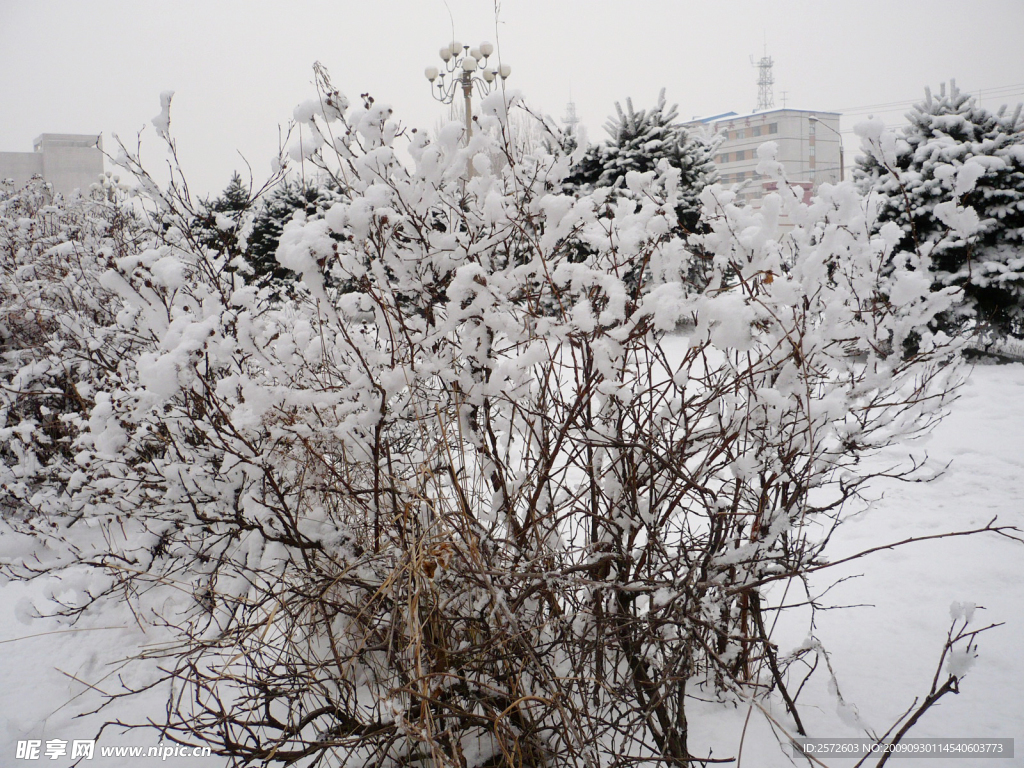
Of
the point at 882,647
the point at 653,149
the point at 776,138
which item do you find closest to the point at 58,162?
the point at 653,149

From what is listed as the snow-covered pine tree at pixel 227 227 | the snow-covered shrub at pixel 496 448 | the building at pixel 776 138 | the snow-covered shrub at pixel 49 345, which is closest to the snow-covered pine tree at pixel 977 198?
the snow-covered shrub at pixel 496 448

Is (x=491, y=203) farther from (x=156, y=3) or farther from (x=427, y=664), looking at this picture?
(x=156, y=3)

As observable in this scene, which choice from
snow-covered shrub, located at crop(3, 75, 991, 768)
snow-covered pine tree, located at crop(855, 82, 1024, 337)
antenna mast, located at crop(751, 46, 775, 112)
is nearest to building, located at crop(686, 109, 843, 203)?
antenna mast, located at crop(751, 46, 775, 112)

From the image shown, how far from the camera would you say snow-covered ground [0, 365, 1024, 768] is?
2.08 meters

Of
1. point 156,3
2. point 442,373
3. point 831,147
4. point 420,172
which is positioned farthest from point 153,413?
point 831,147

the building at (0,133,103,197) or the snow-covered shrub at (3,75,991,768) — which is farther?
the building at (0,133,103,197)

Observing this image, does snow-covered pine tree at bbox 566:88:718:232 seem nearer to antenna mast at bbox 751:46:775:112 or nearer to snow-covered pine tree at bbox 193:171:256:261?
snow-covered pine tree at bbox 193:171:256:261

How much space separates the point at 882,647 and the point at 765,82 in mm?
61240

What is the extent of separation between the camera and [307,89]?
2377mm

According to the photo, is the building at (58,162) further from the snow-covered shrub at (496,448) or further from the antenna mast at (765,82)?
the antenna mast at (765,82)

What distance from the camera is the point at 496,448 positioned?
1.90 metres

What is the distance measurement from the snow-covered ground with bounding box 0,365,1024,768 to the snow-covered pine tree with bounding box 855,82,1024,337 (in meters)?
3.19

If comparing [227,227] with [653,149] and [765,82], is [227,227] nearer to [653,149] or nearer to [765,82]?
[653,149]

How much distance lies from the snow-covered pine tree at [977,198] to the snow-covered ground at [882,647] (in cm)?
319
